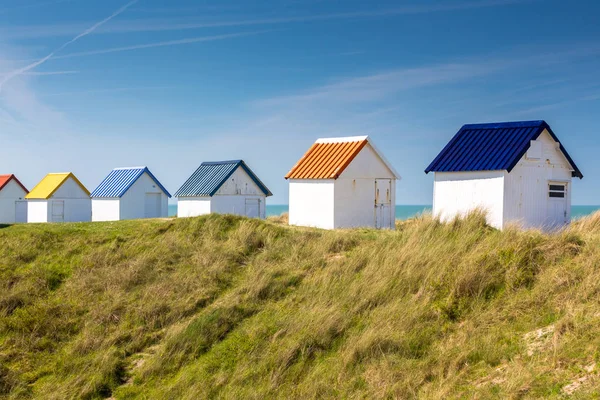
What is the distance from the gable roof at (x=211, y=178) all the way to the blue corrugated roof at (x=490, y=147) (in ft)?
35.9

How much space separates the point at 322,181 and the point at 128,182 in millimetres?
16605

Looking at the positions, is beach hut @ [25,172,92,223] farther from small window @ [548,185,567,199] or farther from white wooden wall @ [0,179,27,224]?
small window @ [548,185,567,199]

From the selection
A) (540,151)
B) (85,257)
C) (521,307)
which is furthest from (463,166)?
(85,257)

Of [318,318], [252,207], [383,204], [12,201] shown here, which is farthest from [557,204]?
[12,201]

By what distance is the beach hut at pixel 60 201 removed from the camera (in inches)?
1539

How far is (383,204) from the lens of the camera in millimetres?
26047

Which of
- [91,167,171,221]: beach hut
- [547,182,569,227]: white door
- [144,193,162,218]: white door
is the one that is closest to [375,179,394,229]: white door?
[547,182,569,227]: white door

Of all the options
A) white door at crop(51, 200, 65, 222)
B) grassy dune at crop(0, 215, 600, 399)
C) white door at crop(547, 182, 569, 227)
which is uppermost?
white door at crop(547, 182, 569, 227)

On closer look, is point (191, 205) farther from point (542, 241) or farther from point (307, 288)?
point (542, 241)

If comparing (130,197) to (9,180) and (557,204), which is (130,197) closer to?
(9,180)

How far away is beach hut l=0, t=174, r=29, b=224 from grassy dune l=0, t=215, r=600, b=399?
79.5ft

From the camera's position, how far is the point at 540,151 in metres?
22.7

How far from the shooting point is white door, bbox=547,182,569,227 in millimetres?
23578

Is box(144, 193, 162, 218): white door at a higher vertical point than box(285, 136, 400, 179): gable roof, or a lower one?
lower
